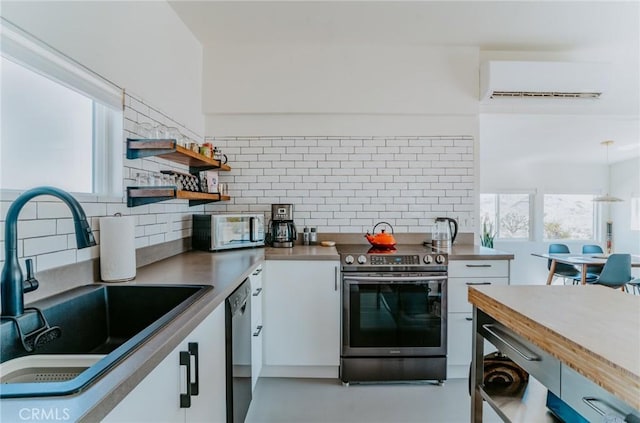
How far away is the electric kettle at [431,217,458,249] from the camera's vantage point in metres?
2.79

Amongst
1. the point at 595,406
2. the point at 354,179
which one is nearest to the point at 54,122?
the point at 595,406

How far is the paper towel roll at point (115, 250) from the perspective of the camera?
4.99 ft

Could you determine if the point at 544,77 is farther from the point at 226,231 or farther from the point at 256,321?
the point at 256,321

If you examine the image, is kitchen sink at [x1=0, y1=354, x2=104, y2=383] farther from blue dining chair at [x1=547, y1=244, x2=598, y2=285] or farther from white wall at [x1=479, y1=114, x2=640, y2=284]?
white wall at [x1=479, y1=114, x2=640, y2=284]

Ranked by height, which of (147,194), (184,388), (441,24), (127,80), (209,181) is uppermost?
(441,24)

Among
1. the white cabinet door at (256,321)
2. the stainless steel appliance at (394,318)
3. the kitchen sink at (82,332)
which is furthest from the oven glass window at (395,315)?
the kitchen sink at (82,332)

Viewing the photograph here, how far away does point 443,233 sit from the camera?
9.27 feet

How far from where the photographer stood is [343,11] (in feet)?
7.90

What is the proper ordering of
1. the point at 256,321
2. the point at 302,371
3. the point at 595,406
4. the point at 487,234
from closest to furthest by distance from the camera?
the point at 595,406
the point at 256,321
the point at 302,371
the point at 487,234

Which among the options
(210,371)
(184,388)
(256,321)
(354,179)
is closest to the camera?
(184,388)

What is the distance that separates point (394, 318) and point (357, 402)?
23.8 inches

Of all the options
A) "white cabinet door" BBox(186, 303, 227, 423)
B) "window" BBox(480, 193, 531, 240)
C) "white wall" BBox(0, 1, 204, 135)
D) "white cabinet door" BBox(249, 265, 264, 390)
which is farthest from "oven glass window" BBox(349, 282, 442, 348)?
"window" BBox(480, 193, 531, 240)

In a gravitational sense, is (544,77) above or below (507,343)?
above

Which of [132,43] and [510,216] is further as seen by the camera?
[510,216]
